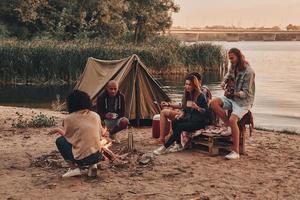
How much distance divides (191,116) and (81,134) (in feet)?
7.89

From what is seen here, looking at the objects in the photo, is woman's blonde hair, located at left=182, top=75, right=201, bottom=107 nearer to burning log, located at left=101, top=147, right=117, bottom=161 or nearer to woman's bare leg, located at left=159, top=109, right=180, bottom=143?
woman's bare leg, located at left=159, top=109, right=180, bottom=143

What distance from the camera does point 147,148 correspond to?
8.98 metres

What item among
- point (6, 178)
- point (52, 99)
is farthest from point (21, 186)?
point (52, 99)

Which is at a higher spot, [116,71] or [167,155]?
[116,71]

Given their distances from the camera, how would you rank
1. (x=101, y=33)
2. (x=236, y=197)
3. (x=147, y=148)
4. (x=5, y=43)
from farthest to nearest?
(x=101, y=33) → (x=5, y=43) → (x=147, y=148) → (x=236, y=197)

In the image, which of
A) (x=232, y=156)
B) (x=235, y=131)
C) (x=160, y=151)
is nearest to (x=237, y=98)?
(x=235, y=131)

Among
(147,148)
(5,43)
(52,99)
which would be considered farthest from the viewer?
(5,43)

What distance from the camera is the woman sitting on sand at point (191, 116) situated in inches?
332

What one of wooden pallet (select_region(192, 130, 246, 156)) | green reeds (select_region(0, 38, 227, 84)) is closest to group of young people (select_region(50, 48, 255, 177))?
wooden pallet (select_region(192, 130, 246, 156))

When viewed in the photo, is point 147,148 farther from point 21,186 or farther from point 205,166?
point 21,186

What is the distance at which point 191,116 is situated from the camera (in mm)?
8531

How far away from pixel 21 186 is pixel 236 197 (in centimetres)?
271

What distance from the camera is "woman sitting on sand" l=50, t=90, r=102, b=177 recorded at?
673 centimetres

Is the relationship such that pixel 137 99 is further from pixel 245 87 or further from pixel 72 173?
pixel 72 173
